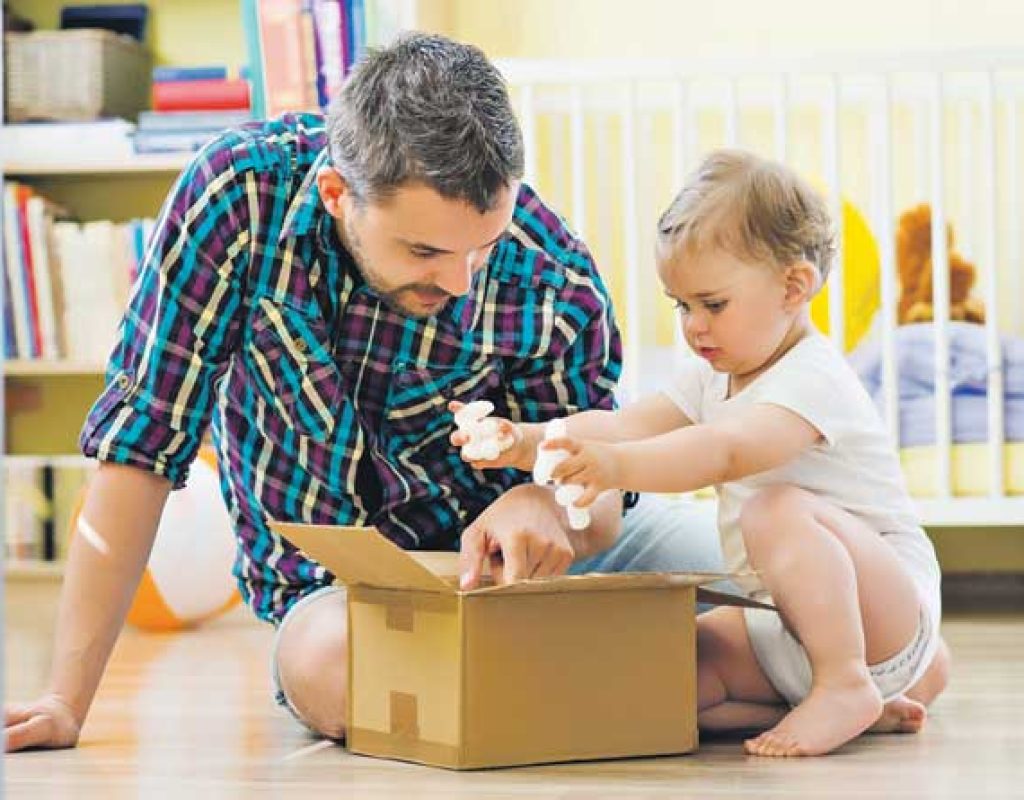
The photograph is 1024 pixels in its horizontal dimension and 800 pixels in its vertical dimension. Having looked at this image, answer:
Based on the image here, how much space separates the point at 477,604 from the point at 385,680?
5.5 inches

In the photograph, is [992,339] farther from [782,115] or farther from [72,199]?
[72,199]

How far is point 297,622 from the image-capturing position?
139cm

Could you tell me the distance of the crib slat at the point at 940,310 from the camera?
2.51 m

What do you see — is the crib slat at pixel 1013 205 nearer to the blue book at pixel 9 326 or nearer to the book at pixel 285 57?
the book at pixel 285 57

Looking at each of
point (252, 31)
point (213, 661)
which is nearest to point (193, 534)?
point (213, 661)

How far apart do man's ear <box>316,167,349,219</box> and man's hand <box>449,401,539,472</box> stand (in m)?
0.18

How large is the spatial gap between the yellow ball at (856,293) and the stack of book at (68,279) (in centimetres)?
129

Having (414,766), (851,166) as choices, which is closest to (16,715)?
(414,766)

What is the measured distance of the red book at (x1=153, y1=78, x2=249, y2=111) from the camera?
305 centimetres

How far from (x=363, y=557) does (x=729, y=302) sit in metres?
0.41

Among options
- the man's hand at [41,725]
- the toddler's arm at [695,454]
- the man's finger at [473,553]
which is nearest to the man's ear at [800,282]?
the toddler's arm at [695,454]

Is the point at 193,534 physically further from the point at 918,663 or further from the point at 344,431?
the point at 918,663

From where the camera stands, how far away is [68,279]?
10.4ft

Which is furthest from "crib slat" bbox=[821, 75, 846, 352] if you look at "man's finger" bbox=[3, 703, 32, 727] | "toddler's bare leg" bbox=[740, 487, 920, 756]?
"man's finger" bbox=[3, 703, 32, 727]
